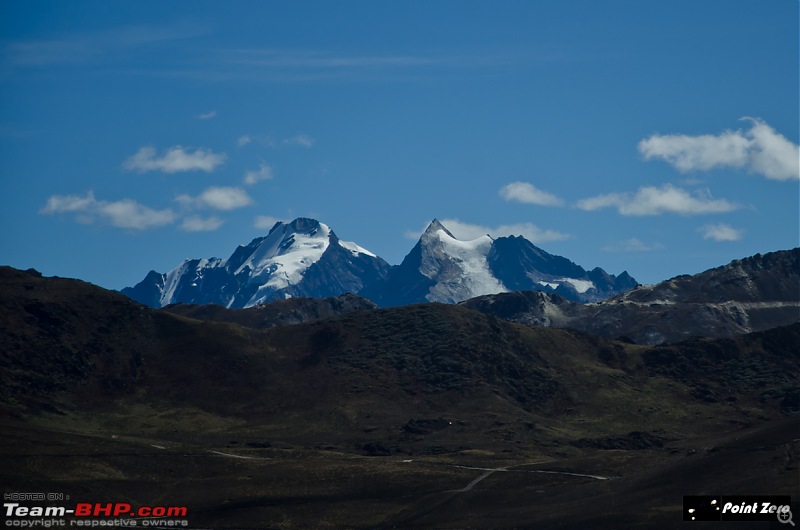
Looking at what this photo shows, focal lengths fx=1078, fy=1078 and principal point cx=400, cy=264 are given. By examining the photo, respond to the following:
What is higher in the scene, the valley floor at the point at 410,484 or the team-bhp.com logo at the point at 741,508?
the valley floor at the point at 410,484

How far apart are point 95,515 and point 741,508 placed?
87.9 meters

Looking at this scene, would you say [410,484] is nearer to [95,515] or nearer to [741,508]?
[95,515]

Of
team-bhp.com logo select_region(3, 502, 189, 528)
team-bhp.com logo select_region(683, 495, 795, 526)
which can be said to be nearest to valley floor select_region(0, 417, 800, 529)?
team-bhp.com logo select_region(683, 495, 795, 526)

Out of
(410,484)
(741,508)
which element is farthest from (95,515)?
(741,508)

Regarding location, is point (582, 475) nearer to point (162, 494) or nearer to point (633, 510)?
point (633, 510)

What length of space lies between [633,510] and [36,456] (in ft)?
328

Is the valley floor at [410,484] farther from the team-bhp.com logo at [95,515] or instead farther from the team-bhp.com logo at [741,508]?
the team-bhp.com logo at [95,515]

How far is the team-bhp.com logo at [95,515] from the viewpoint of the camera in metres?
141

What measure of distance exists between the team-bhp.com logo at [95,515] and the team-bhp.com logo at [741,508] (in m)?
68.6

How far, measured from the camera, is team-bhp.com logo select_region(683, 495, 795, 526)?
385 ft

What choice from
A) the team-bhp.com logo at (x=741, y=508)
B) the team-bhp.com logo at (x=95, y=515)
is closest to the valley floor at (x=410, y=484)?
the team-bhp.com logo at (x=741, y=508)

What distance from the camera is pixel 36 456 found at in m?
180

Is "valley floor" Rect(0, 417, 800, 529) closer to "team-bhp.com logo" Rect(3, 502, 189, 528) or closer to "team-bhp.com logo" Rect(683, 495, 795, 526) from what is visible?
"team-bhp.com logo" Rect(683, 495, 795, 526)

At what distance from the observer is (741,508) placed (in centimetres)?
12269
